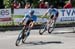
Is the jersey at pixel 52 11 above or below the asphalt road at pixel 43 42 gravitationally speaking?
above

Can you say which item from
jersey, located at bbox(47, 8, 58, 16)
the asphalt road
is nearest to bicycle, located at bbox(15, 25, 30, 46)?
the asphalt road

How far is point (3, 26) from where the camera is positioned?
23641mm

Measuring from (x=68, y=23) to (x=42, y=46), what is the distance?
30.4 ft

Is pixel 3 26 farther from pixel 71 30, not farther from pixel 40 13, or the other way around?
pixel 71 30

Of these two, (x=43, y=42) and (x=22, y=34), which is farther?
(x=43, y=42)

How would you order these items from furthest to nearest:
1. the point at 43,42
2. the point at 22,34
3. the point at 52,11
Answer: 1. the point at 52,11
2. the point at 43,42
3. the point at 22,34

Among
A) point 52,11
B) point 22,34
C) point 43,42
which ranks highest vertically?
point 52,11

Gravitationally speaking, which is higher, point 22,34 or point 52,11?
point 52,11

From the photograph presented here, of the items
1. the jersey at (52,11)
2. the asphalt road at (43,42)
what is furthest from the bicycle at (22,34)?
the jersey at (52,11)

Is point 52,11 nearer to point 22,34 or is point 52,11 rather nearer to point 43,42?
point 43,42

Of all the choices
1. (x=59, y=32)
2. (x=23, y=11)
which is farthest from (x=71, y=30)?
(x=23, y=11)

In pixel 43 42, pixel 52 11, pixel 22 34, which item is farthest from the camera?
pixel 52 11

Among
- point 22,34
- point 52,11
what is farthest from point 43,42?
point 52,11

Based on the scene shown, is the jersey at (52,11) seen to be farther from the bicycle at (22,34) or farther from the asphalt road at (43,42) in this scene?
the bicycle at (22,34)
